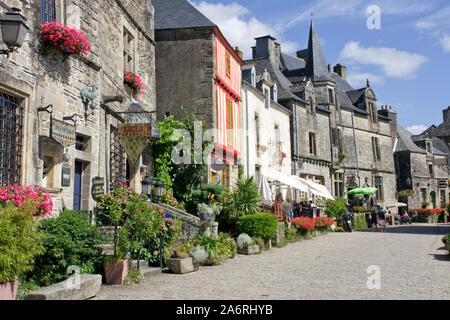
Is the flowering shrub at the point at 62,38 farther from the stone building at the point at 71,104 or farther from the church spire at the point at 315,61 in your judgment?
the church spire at the point at 315,61

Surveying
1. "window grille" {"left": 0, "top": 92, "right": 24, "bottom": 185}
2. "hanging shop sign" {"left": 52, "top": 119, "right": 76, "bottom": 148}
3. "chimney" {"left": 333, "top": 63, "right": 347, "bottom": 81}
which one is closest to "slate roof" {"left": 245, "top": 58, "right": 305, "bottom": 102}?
"chimney" {"left": 333, "top": 63, "right": 347, "bottom": 81}

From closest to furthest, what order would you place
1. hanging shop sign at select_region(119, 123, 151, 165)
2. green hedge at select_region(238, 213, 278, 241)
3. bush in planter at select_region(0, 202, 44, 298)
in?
1. bush in planter at select_region(0, 202, 44, 298)
2. hanging shop sign at select_region(119, 123, 151, 165)
3. green hedge at select_region(238, 213, 278, 241)

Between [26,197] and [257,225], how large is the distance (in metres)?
7.27

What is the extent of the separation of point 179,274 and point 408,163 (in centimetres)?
3377

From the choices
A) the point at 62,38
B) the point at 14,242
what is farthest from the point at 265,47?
the point at 14,242

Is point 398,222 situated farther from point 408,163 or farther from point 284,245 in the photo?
point 284,245

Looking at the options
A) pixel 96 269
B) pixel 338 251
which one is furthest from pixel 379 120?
pixel 96 269

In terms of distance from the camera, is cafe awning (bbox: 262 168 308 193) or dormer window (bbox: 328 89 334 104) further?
dormer window (bbox: 328 89 334 104)

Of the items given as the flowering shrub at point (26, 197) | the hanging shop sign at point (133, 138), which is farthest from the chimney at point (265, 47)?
the flowering shrub at point (26, 197)

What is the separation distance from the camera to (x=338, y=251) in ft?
38.3

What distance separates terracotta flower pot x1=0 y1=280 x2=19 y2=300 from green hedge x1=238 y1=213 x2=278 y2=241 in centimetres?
781

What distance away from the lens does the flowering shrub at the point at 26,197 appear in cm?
568

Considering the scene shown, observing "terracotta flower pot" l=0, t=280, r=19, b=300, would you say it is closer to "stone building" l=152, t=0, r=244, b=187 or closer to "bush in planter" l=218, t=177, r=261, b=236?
"bush in planter" l=218, t=177, r=261, b=236

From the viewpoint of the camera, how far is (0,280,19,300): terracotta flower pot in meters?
4.66
